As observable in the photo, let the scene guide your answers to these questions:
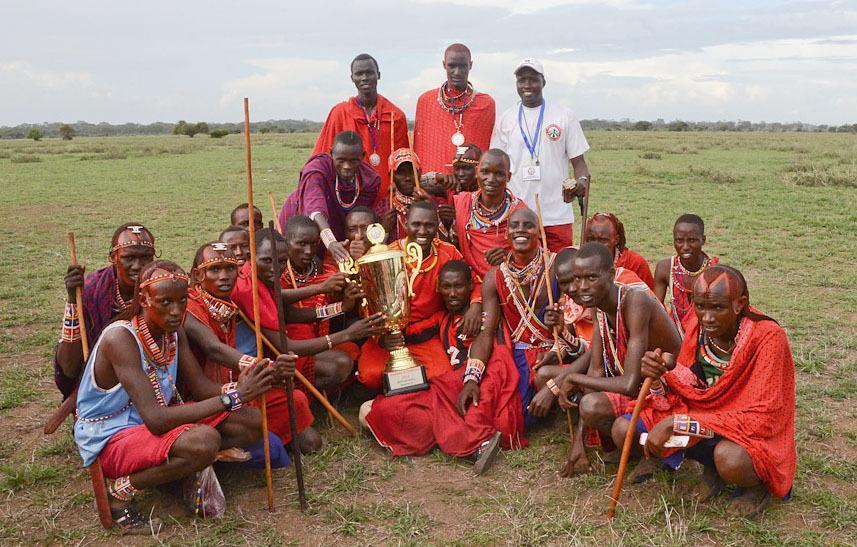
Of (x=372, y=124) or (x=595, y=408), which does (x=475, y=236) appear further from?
(x=595, y=408)

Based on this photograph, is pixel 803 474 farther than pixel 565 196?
No

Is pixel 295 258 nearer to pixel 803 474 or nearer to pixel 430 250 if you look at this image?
pixel 430 250

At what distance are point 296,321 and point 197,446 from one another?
1597mm

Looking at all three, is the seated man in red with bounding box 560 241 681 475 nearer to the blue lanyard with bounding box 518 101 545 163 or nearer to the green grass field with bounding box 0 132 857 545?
the green grass field with bounding box 0 132 857 545

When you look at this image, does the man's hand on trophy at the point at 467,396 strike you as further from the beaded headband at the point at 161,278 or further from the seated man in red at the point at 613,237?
the beaded headband at the point at 161,278

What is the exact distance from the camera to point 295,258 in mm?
5414

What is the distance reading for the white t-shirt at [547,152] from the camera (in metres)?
6.56

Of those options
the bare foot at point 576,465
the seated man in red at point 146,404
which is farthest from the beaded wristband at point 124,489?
the bare foot at point 576,465

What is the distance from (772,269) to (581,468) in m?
6.41

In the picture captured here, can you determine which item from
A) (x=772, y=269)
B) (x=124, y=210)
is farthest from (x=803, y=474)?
(x=124, y=210)

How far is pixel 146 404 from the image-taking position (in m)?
3.73

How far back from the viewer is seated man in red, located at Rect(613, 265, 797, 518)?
→ 375cm

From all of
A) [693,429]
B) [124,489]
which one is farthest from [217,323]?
[693,429]

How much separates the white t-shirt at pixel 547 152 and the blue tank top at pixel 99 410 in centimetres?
378
